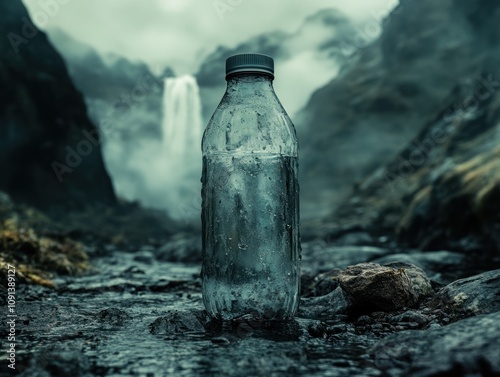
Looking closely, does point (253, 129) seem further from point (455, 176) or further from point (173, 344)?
point (455, 176)

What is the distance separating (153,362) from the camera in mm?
3109

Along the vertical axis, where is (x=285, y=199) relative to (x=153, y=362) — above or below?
above

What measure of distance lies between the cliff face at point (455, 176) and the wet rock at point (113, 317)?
1231 cm

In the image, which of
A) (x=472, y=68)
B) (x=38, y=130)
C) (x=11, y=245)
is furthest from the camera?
(x=472, y=68)

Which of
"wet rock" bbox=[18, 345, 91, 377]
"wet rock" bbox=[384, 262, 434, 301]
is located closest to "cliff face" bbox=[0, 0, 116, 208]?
"wet rock" bbox=[384, 262, 434, 301]

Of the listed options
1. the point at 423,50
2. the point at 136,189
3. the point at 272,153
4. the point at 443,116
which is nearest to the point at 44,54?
the point at 443,116

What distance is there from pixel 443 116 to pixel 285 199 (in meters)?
56.2

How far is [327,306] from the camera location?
5121 millimetres

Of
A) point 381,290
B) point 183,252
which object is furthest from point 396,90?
point 381,290

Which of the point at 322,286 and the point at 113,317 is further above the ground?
the point at 322,286

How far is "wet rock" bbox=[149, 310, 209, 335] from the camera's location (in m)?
4.07

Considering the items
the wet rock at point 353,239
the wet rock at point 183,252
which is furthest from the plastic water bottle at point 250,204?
the wet rock at point 353,239

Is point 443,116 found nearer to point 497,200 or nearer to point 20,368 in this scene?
point 497,200

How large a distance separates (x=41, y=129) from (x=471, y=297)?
1852 inches
